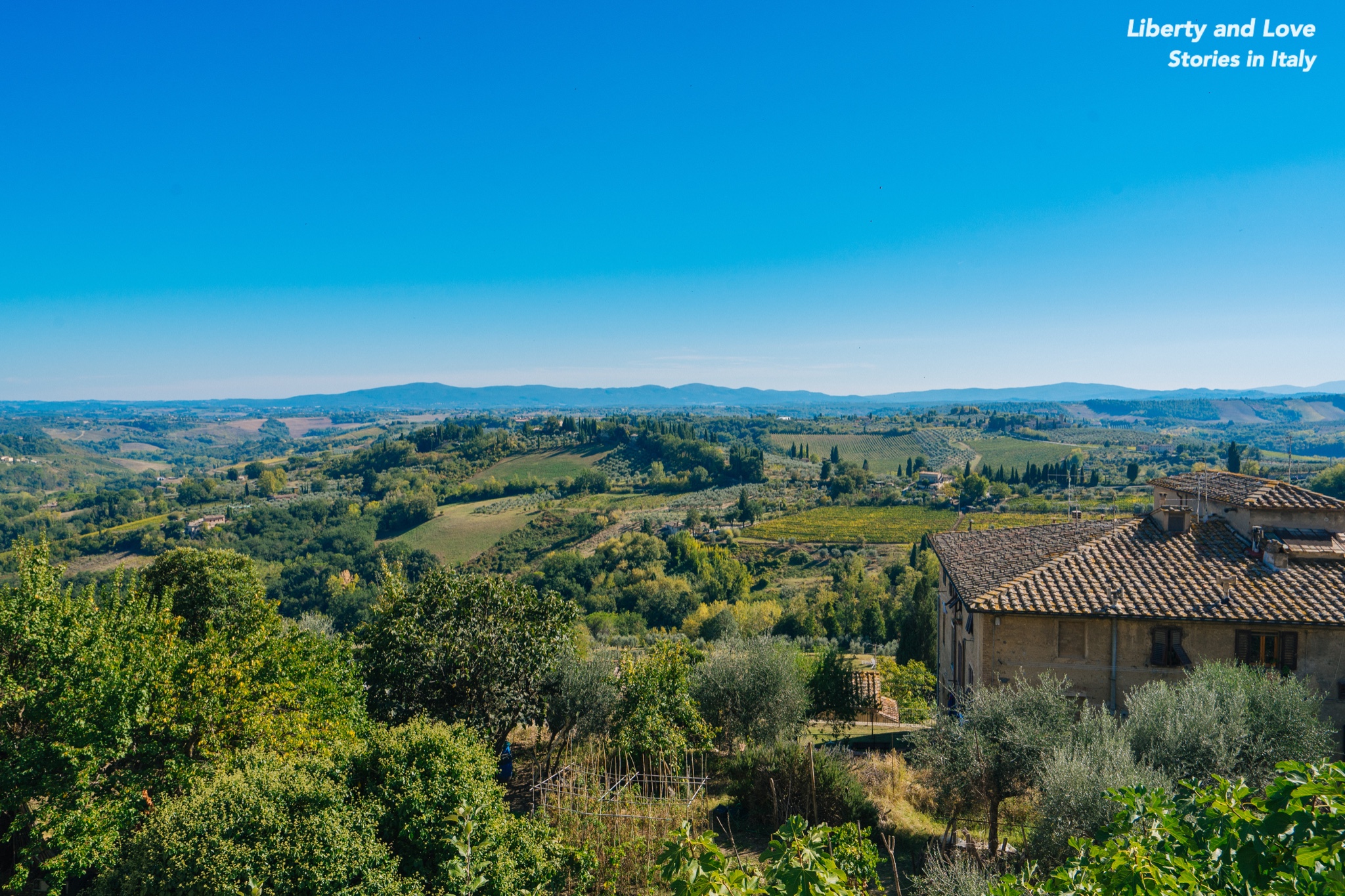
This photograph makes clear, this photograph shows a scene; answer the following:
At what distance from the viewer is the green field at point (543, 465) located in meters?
145

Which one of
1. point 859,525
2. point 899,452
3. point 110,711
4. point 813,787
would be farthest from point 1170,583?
point 899,452

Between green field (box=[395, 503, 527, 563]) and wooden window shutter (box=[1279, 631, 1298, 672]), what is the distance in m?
88.6

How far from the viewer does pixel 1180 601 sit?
14156 mm

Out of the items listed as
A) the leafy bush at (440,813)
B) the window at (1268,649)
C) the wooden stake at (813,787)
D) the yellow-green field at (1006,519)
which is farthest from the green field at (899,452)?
the leafy bush at (440,813)

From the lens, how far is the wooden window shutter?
13.6 metres

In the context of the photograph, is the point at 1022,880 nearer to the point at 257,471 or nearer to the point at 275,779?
the point at 275,779

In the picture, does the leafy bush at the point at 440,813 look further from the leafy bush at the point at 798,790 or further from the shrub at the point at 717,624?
the shrub at the point at 717,624

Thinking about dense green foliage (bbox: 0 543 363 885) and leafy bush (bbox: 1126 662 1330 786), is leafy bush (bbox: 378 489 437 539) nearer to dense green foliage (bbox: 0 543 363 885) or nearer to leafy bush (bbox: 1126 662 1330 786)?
dense green foliage (bbox: 0 543 363 885)

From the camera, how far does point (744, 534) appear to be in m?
99.5

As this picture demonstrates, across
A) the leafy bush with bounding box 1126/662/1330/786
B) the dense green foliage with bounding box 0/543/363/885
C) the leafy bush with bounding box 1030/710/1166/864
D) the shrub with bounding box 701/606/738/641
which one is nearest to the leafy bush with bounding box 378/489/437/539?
the shrub with bounding box 701/606/738/641

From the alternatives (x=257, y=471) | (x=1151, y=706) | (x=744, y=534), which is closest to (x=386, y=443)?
(x=257, y=471)

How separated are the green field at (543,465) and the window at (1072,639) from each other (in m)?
131

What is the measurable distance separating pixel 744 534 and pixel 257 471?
13126cm

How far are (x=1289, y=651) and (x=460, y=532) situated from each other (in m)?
102
